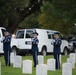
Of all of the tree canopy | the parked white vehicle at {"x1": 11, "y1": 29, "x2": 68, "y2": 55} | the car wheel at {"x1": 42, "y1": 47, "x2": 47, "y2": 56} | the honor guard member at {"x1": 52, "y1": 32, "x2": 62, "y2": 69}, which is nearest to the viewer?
the honor guard member at {"x1": 52, "y1": 32, "x2": 62, "y2": 69}

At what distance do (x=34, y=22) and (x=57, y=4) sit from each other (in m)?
39.1

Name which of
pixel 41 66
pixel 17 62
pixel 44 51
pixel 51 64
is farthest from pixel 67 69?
pixel 44 51

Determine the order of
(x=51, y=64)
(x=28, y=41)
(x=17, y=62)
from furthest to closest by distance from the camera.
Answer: (x=28, y=41) → (x=17, y=62) → (x=51, y=64)

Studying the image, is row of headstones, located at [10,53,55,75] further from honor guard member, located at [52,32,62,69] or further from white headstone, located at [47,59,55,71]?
honor guard member, located at [52,32,62,69]

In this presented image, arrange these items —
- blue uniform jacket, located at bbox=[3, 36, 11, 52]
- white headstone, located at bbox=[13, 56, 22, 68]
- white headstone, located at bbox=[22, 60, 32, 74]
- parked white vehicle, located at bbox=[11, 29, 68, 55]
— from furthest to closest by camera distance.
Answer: parked white vehicle, located at bbox=[11, 29, 68, 55]
blue uniform jacket, located at bbox=[3, 36, 11, 52]
white headstone, located at bbox=[13, 56, 22, 68]
white headstone, located at bbox=[22, 60, 32, 74]

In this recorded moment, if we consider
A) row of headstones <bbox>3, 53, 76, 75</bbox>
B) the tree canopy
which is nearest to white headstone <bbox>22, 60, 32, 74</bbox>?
row of headstones <bbox>3, 53, 76, 75</bbox>

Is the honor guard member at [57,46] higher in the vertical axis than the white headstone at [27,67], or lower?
higher

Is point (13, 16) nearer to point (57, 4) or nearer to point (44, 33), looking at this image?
point (44, 33)

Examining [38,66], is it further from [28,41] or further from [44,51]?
[44,51]

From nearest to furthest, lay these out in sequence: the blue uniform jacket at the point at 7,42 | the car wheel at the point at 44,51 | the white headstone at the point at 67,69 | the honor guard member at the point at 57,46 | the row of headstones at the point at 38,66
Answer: the row of headstones at the point at 38,66 → the white headstone at the point at 67,69 → the honor guard member at the point at 57,46 → the blue uniform jacket at the point at 7,42 → the car wheel at the point at 44,51

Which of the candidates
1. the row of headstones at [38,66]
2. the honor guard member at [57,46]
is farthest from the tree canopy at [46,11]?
the honor guard member at [57,46]

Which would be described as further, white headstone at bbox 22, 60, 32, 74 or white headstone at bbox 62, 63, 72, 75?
white headstone at bbox 22, 60, 32, 74

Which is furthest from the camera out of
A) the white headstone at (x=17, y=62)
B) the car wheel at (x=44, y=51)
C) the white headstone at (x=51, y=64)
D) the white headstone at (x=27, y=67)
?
the car wheel at (x=44, y=51)

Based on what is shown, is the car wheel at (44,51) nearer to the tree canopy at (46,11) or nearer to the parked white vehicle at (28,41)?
the parked white vehicle at (28,41)
